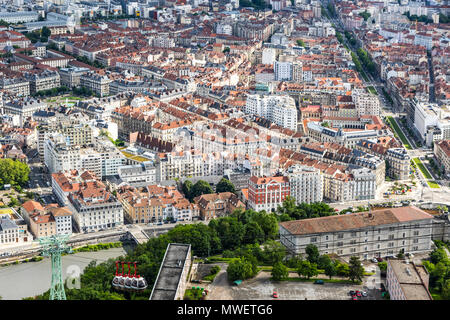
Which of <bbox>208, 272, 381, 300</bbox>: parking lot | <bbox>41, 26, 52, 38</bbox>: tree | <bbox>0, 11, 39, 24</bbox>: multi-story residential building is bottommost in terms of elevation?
<bbox>208, 272, 381, 300</bbox>: parking lot

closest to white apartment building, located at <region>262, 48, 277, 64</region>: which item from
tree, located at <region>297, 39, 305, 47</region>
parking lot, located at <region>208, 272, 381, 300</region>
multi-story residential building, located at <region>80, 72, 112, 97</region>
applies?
tree, located at <region>297, 39, 305, 47</region>

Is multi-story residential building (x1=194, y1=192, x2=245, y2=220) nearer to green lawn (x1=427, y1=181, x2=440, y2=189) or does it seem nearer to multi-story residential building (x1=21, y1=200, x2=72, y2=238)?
multi-story residential building (x1=21, y1=200, x2=72, y2=238)

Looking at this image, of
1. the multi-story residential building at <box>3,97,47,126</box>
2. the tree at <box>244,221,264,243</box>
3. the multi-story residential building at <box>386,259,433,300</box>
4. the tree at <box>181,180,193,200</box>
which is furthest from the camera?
the multi-story residential building at <box>3,97,47,126</box>

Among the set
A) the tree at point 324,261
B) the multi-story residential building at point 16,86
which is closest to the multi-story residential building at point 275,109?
the multi-story residential building at point 16,86

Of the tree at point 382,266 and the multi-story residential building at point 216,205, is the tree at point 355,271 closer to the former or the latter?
the tree at point 382,266

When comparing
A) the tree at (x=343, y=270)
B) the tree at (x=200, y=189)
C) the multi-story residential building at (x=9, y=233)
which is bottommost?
the multi-story residential building at (x=9, y=233)

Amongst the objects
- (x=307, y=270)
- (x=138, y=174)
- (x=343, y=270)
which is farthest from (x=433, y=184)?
→ (x=307, y=270)
